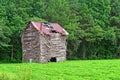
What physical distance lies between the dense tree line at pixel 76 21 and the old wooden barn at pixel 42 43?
229 inches

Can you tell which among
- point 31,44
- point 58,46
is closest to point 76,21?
Answer: point 58,46

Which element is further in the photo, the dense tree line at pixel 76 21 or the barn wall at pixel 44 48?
the dense tree line at pixel 76 21

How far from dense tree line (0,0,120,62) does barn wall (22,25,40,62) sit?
552 centimetres

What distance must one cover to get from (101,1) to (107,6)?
4.63 feet

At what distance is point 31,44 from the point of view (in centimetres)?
3834

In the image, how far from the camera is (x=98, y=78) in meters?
17.4

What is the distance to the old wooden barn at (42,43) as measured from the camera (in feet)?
124

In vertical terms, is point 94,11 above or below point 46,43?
above

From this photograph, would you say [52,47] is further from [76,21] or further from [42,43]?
[76,21]

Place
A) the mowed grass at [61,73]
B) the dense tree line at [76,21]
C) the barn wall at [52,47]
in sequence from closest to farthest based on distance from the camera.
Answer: the mowed grass at [61,73] → the barn wall at [52,47] → the dense tree line at [76,21]

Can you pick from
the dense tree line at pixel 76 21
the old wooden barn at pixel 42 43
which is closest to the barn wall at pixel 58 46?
the old wooden barn at pixel 42 43

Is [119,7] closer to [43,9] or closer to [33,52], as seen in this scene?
[43,9]

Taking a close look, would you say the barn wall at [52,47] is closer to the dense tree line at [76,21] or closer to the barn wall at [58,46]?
the barn wall at [58,46]

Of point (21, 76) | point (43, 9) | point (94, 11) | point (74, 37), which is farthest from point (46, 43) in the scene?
point (21, 76)
